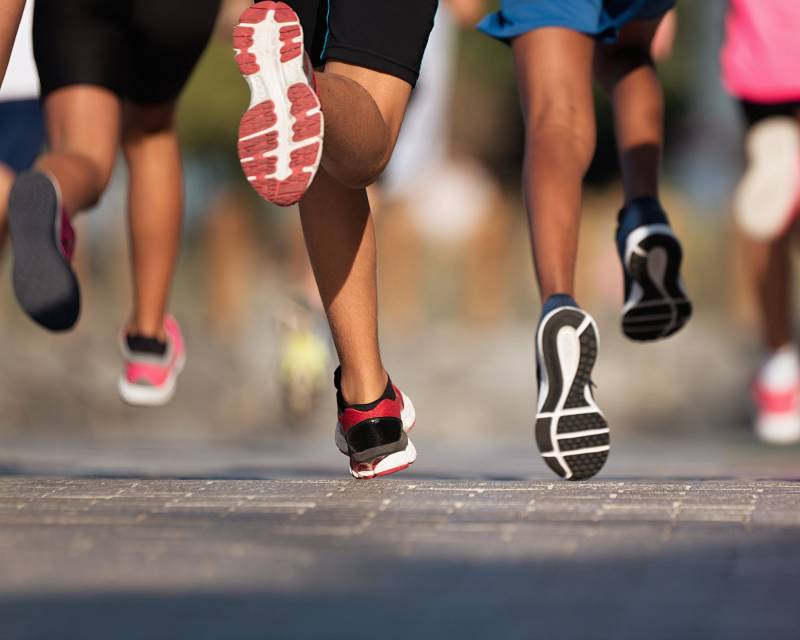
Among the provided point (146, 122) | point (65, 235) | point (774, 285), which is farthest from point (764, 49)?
point (65, 235)

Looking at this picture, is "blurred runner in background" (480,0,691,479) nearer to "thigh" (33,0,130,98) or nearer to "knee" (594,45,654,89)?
"knee" (594,45,654,89)

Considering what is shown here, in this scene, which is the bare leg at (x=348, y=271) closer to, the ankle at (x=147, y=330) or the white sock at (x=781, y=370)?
the ankle at (x=147, y=330)

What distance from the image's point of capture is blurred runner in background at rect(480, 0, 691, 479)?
10.9 feet

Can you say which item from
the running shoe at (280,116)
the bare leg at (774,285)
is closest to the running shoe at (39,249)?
the running shoe at (280,116)

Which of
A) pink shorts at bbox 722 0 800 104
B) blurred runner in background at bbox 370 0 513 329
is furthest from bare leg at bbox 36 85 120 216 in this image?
blurred runner in background at bbox 370 0 513 329

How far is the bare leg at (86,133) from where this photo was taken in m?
3.92

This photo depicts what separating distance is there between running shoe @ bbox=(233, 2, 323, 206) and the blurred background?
589cm

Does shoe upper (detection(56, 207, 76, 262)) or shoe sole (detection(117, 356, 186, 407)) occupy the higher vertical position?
shoe upper (detection(56, 207, 76, 262))

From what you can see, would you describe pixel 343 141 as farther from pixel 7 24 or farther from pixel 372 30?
pixel 7 24

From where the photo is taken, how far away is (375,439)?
11.6 ft

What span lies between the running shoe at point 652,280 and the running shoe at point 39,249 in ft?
4.25

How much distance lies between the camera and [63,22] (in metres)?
4.04

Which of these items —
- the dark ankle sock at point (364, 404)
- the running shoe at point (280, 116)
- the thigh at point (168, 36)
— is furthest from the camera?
the thigh at point (168, 36)

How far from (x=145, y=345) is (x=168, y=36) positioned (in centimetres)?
91
